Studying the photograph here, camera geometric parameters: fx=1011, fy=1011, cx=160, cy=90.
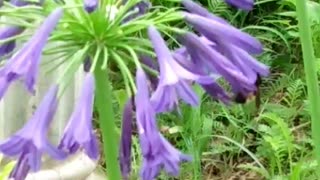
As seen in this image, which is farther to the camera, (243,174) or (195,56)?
(243,174)

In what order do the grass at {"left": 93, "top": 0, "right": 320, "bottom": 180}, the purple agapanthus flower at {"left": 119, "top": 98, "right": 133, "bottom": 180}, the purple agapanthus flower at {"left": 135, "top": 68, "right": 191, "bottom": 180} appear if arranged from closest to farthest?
the purple agapanthus flower at {"left": 135, "top": 68, "right": 191, "bottom": 180} < the purple agapanthus flower at {"left": 119, "top": 98, "right": 133, "bottom": 180} < the grass at {"left": 93, "top": 0, "right": 320, "bottom": 180}

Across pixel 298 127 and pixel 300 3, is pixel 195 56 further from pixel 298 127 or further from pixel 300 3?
pixel 298 127

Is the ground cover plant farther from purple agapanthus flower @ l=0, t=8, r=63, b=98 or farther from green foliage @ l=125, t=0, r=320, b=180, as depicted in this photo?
green foliage @ l=125, t=0, r=320, b=180

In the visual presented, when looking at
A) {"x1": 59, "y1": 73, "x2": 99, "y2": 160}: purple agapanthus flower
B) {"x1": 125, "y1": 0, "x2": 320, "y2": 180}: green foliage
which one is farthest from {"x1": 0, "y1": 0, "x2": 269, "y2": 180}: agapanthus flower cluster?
{"x1": 125, "y1": 0, "x2": 320, "y2": 180}: green foliage

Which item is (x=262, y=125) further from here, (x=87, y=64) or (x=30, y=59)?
(x=30, y=59)

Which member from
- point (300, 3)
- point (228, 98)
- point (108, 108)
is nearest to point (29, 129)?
point (108, 108)

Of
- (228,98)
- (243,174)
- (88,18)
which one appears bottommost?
(243,174)

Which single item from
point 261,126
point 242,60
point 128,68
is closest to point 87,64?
point 128,68
